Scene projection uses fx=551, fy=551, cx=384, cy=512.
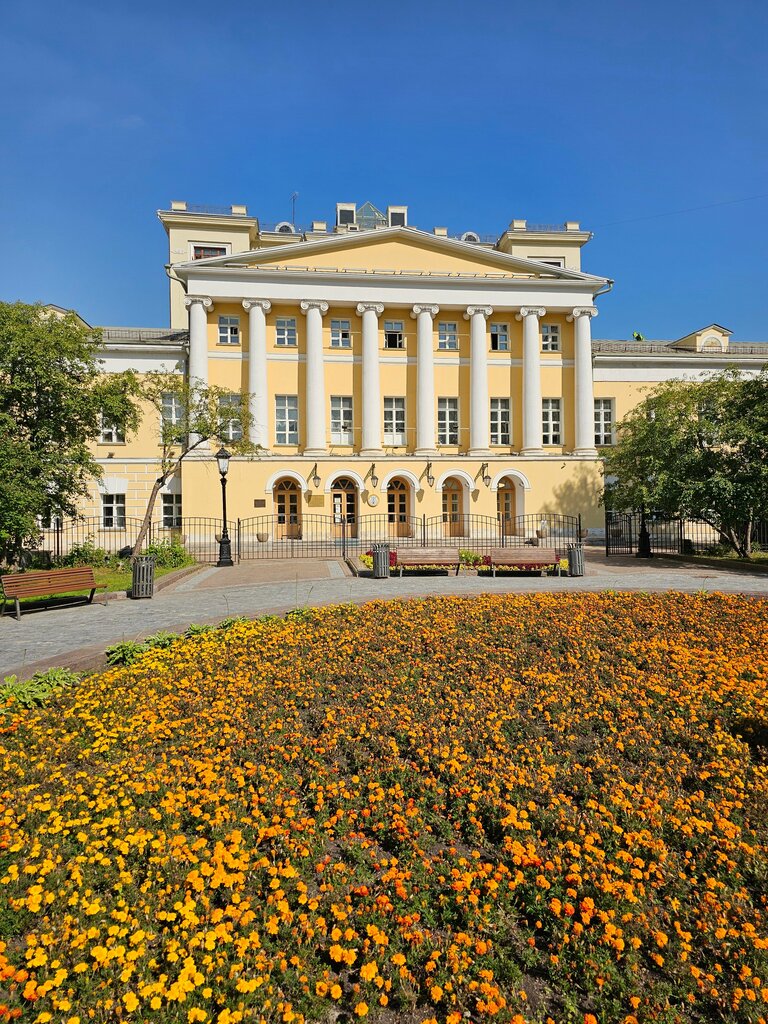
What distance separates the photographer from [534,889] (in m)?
3.18

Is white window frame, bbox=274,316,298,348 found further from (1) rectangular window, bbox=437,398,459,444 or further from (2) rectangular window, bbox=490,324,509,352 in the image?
(2) rectangular window, bbox=490,324,509,352

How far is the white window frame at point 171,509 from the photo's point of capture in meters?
29.5

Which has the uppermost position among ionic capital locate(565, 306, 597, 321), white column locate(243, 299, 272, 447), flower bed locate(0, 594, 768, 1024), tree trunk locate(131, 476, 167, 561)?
ionic capital locate(565, 306, 597, 321)

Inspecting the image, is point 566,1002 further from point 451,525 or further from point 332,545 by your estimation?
point 451,525

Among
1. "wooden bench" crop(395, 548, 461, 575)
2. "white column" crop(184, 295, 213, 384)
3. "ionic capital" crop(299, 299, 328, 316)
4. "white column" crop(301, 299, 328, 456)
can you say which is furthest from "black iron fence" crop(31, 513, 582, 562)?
"ionic capital" crop(299, 299, 328, 316)

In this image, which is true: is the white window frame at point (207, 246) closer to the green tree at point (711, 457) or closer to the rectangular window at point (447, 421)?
the rectangular window at point (447, 421)

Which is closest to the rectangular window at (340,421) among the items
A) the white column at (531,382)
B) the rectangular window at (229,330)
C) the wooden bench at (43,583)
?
the rectangular window at (229,330)

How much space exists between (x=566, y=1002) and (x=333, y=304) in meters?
29.3

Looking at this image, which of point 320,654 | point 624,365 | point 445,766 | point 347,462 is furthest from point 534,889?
point 624,365

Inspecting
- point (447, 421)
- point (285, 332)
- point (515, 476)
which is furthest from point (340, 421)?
point (515, 476)

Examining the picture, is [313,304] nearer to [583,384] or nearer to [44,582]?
[583,384]

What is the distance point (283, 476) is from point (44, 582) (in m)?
17.0

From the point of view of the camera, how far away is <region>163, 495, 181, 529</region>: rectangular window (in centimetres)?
2945

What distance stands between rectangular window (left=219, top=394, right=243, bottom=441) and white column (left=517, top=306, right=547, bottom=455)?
48.6 feet
